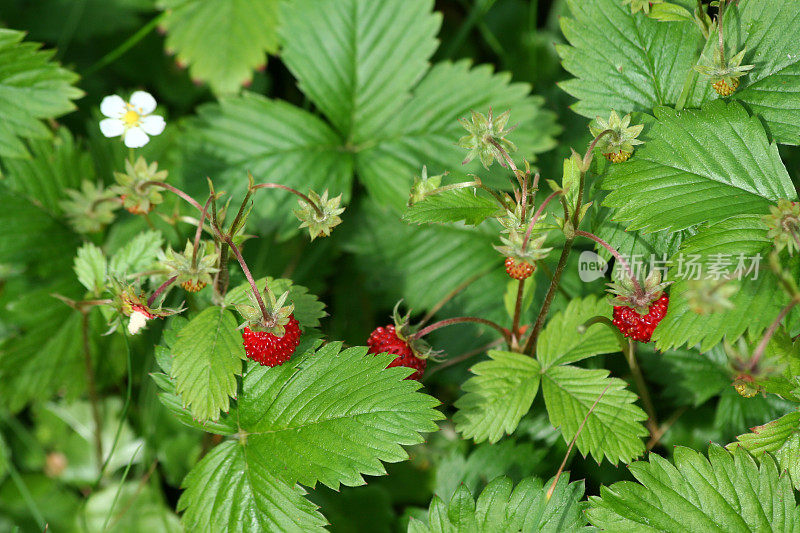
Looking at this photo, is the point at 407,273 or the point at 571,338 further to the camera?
the point at 407,273

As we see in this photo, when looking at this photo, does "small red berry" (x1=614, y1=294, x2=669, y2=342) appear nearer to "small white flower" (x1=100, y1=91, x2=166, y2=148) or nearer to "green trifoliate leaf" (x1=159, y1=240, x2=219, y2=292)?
"green trifoliate leaf" (x1=159, y1=240, x2=219, y2=292)

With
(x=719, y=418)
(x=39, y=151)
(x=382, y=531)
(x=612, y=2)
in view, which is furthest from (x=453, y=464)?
(x=39, y=151)

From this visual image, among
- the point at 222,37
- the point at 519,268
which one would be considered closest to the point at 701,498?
the point at 519,268

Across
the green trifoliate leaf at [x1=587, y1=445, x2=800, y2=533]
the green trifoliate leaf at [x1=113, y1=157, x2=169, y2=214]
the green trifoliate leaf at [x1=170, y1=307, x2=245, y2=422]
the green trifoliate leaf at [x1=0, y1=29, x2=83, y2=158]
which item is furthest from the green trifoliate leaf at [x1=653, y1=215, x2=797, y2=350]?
the green trifoliate leaf at [x1=0, y1=29, x2=83, y2=158]

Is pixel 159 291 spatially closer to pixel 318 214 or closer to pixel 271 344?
pixel 271 344

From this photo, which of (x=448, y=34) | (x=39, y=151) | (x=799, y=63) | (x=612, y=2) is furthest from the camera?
(x=448, y=34)

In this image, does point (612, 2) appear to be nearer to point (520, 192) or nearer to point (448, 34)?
point (520, 192)
